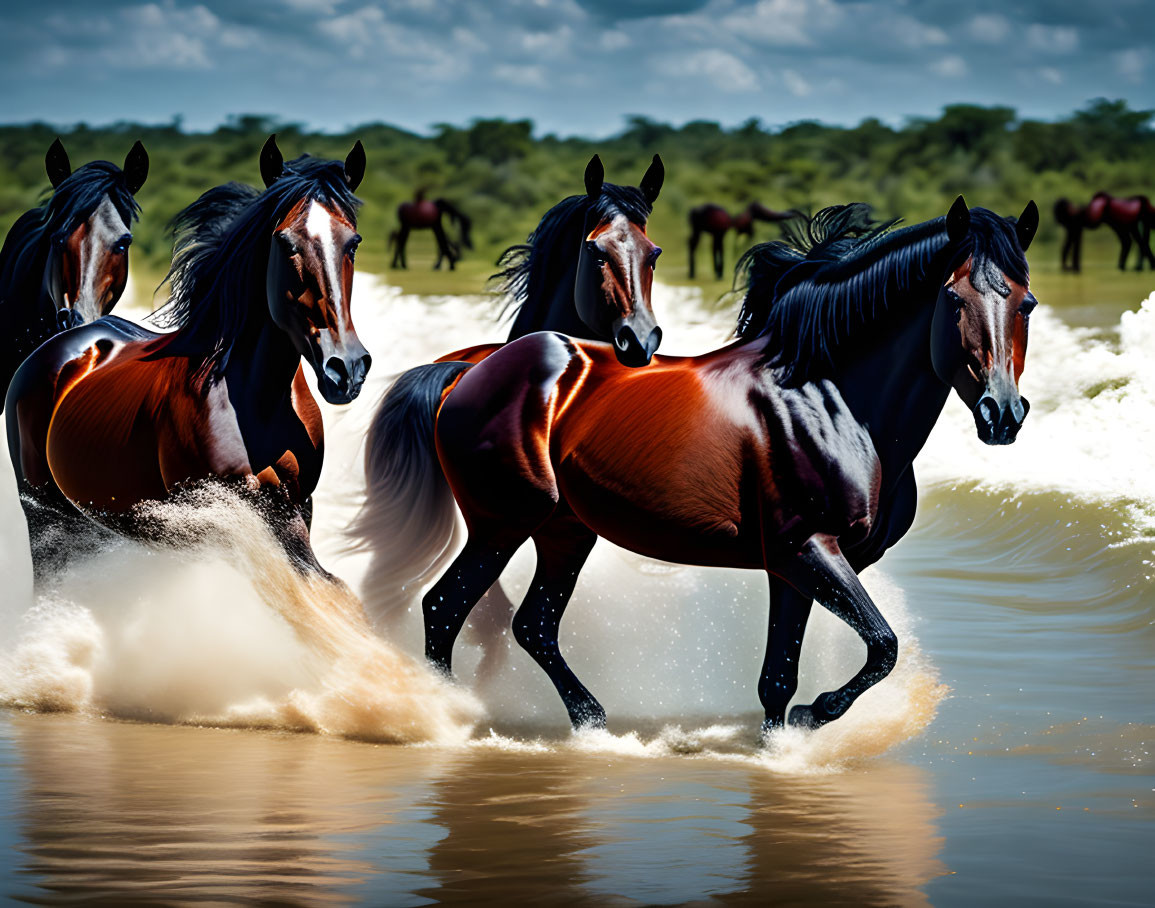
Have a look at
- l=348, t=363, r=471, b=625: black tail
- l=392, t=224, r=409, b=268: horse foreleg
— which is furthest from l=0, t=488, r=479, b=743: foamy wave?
l=392, t=224, r=409, b=268: horse foreleg

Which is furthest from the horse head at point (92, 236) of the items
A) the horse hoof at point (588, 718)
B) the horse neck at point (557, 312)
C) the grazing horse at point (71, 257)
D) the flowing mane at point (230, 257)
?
the horse hoof at point (588, 718)

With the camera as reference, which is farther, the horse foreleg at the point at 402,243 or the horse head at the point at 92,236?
the horse foreleg at the point at 402,243

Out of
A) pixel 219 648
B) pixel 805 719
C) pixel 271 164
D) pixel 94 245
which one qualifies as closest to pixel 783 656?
pixel 805 719

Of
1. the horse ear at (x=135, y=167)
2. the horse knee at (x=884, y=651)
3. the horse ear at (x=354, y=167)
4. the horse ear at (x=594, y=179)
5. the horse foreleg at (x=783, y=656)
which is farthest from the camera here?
the horse ear at (x=135, y=167)

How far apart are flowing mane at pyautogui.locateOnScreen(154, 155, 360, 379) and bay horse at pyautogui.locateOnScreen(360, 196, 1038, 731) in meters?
0.83

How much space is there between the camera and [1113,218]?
25656mm

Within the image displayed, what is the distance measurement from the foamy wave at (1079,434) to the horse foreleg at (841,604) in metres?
6.24

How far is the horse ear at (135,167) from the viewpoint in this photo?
6.91 m

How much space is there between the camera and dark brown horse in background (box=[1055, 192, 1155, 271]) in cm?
2564

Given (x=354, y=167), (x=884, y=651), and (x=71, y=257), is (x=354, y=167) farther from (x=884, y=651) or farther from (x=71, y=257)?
(x=884, y=651)

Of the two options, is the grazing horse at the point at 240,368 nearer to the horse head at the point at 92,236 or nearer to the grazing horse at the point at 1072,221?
the horse head at the point at 92,236

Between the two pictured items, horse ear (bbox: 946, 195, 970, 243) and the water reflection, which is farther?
horse ear (bbox: 946, 195, 970, 243)

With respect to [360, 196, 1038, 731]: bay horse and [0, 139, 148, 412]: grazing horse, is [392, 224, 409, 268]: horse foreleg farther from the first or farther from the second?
[360, 196, 1038, 731]: bay horse

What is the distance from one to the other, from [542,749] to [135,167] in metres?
3.13
